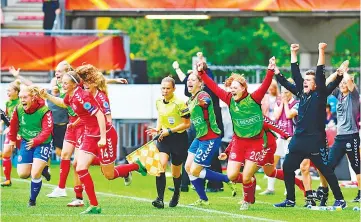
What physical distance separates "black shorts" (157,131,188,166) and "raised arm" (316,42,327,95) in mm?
1944

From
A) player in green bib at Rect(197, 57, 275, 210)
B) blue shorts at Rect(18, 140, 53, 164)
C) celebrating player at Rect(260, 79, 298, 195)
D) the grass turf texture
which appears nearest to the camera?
the grass turf texture

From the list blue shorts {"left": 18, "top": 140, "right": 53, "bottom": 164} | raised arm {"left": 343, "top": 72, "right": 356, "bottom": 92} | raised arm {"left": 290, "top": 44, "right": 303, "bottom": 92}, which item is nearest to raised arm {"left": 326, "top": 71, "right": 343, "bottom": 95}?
raised arm {"left": 290, "top": 44, "right": 303, "bottom": 92}

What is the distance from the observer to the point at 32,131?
58.3 feet

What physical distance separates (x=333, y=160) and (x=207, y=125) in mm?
2116

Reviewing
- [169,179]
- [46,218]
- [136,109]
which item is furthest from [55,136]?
[46,218]

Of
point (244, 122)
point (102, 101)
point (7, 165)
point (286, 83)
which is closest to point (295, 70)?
point (286, 83)

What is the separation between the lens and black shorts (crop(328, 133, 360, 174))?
18.3 m

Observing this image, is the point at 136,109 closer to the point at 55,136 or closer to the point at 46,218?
the point at 55,136

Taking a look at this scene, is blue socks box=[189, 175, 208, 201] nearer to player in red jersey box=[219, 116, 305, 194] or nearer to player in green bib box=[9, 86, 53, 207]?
player in red jersey box=[219, 116, 305, 194]

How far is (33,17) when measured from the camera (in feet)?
111

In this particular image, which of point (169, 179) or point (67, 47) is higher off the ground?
point (67, 47)

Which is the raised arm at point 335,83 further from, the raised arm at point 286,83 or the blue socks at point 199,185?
the blue socks at point 199,185

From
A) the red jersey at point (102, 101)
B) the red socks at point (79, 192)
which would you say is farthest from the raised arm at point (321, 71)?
the red socks at point (79, 192)

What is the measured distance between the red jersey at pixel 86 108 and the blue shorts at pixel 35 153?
178 cm
